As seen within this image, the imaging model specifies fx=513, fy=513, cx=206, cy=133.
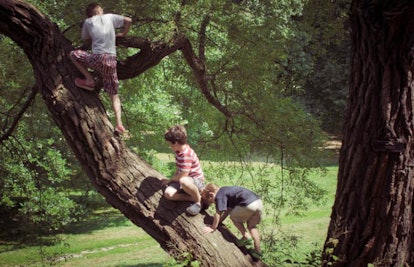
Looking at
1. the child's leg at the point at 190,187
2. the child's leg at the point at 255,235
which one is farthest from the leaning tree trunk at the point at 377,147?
the child's leg at the point at 190,187

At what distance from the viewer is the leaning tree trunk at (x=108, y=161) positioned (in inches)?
184

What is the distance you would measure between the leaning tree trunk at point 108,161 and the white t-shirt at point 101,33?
73 cm

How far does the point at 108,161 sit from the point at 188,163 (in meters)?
0.74

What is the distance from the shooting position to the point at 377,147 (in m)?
4.34

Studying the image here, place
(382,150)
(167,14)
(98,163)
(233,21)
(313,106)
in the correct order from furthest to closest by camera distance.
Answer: (313,106) → (233,21) → (167,14) → (98,163) → (382,150)

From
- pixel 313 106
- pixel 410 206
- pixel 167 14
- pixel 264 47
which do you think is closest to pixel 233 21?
pixel 264 47

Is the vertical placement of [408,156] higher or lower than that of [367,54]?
lower

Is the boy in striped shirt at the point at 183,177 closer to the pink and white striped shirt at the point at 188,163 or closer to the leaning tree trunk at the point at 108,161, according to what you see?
the pink and white striped shirt at the point at 188,163

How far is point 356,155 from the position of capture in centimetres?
450

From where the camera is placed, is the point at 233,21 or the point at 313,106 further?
the point at 313,106

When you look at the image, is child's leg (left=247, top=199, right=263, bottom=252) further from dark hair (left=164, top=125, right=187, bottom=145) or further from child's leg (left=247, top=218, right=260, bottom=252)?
dark hair (left=164, top=125, right=187, bottom=145)

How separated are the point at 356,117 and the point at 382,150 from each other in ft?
1.22

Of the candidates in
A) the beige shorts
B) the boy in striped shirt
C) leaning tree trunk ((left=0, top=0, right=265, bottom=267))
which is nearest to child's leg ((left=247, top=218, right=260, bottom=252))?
the beige shorts

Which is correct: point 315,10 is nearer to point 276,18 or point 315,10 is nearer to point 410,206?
point 276,18
